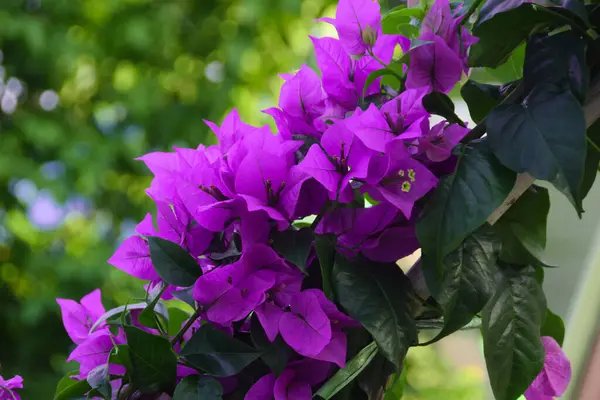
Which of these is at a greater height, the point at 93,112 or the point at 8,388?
the point at 8,388

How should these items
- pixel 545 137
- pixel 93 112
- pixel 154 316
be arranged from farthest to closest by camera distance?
pixel 93 112 < pixel 154 316 < pixel 545 137

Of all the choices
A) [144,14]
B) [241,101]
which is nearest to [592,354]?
[241,101]

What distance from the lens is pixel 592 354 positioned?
2.81 ft

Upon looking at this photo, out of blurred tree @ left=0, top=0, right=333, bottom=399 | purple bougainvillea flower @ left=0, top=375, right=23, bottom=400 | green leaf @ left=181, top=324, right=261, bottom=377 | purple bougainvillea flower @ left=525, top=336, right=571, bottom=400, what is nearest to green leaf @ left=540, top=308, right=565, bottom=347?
purple bougainvillea flower @ left=525, top=336, right=571, bottom=400

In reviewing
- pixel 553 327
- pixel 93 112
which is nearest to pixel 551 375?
pixel 553 327

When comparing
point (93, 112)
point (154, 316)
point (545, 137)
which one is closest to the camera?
point (545, 137)

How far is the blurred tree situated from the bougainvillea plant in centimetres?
115

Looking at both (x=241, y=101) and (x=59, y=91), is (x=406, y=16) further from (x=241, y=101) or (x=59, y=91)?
(x=59, y=91)

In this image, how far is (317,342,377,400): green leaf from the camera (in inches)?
14.4

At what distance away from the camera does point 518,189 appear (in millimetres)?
354

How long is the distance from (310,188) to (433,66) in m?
0.10

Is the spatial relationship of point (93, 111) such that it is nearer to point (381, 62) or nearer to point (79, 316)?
point (79, 316)

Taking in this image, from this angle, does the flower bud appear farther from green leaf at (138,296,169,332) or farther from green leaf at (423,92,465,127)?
green leaf at (138,296,169,332)

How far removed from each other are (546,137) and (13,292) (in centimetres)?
158
